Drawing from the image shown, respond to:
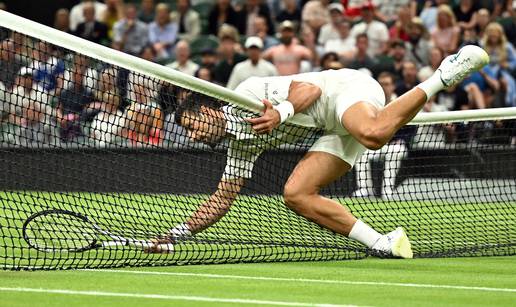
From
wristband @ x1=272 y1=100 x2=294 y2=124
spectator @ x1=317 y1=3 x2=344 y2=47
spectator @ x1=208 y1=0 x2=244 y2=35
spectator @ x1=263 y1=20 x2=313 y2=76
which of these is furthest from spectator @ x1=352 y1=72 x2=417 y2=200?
spectator @ x1=208 y1=0 x2=244 y2=35

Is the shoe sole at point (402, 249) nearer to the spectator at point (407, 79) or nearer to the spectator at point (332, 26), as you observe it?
the spectator at point (407, 79)

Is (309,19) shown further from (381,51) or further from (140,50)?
(140,50)

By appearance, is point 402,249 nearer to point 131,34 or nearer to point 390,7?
point 131,34

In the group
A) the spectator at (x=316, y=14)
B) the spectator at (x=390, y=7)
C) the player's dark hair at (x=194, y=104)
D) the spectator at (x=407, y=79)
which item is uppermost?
the player's dark hair at (x=194, y=104)

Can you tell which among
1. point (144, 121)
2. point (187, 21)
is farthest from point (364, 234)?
point (187, 21)

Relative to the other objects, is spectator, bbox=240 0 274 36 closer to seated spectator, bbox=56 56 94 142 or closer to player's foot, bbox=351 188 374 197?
seated spectator, bbox=56 56 94 142

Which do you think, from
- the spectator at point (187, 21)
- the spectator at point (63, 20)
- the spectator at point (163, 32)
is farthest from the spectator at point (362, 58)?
the spectator at point (63, 20)

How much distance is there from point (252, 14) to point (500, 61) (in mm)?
5108

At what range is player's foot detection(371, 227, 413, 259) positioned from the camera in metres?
9.28

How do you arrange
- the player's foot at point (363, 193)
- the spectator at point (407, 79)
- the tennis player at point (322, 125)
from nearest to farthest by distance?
the tennis player at point (322, 125), the player's foot at point (363, 193), the spectator at point (407, 79)

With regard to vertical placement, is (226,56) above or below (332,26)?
below

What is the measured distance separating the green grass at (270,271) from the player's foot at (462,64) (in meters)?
1.39

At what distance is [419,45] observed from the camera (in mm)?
20594

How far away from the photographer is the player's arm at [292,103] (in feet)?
30.0
